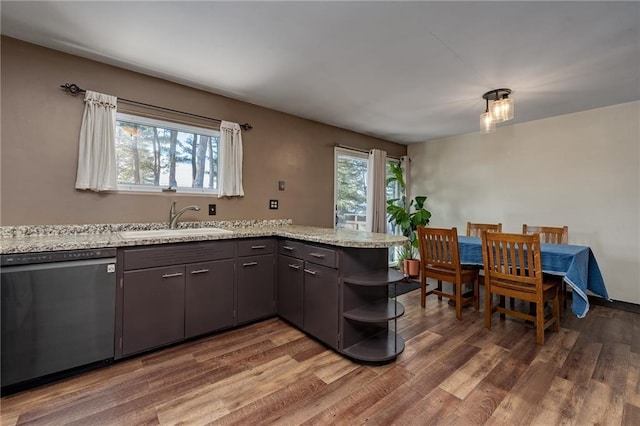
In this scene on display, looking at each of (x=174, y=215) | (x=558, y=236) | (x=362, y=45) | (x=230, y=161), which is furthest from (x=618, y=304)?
(x=174, y=215)

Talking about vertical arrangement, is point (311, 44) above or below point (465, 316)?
above

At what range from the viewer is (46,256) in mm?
1736

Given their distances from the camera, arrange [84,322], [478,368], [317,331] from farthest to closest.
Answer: [317,331], [478,368], [84,322]

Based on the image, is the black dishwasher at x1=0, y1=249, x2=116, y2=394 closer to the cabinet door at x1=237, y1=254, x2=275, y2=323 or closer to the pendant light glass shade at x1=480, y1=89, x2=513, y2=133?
the cabinet door at x1=237, y1=254, x2=275, y2=323

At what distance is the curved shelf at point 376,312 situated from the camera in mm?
2061

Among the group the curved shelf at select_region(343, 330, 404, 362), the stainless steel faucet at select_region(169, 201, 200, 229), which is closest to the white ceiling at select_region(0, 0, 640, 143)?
the stainless steel faucet at select_region(169, 201, 200, 229)

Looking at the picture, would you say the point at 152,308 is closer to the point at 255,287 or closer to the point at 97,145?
the point at 255,287

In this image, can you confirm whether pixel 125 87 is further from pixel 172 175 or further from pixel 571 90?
pixel 571 90

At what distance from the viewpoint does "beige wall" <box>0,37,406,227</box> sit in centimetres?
209

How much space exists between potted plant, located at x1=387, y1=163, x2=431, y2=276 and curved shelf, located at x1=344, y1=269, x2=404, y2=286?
2436mm

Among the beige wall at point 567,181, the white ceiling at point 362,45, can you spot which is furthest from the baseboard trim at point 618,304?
the white ceiling at point 362,45

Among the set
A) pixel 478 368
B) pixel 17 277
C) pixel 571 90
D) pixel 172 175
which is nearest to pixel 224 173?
pixel 172 175

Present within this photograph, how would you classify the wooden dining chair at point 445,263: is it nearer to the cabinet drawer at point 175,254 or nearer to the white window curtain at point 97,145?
the cabinet drawer at point 175,254

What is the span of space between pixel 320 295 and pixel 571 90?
3.25 meters
